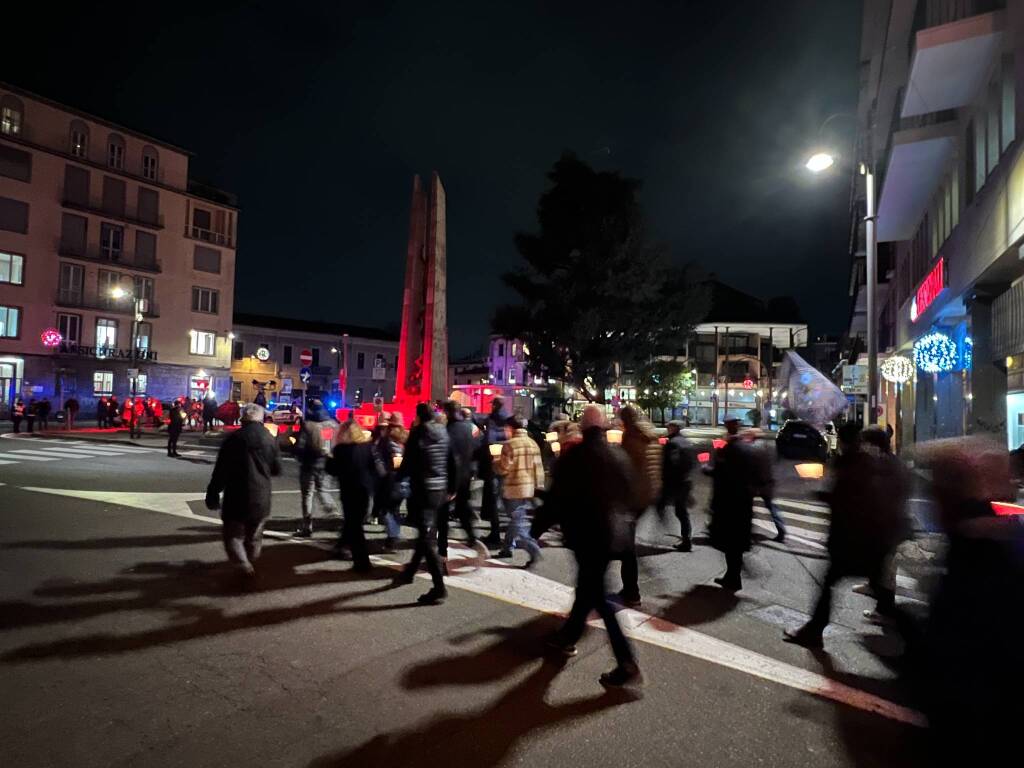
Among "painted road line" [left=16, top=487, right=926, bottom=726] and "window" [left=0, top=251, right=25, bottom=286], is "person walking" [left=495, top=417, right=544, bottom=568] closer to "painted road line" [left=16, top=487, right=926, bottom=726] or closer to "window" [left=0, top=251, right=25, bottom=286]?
"painted road line" [left=16, top=487, right=926, bottom=726]

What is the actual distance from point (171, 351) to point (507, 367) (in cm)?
3857

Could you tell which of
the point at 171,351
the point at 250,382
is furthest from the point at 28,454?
the point at 250,382

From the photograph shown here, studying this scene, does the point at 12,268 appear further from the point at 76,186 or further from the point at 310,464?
the point at 310,464

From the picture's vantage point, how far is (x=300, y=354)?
6122 centimetres

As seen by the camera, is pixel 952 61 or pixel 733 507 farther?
pixel 952 61

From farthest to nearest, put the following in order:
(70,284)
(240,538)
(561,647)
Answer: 1. (70,284)
2. (240,538)
3. (561,647)

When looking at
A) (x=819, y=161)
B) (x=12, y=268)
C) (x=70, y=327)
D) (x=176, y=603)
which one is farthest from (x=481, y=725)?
(x=70, y=327)

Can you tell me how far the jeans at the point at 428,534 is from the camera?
593 centimetres

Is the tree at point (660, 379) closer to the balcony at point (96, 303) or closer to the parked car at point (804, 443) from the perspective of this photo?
the parked car at point (804, 443)

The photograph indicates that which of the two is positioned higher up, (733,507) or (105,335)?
(105,335)

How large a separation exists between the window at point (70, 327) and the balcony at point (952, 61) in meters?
45.5

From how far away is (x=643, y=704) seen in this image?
13.2 ft

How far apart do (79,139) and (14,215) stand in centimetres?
695

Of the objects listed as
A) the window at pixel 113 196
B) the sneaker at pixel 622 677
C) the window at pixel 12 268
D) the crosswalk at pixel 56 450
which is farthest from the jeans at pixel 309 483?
the window at pixel 113 196
